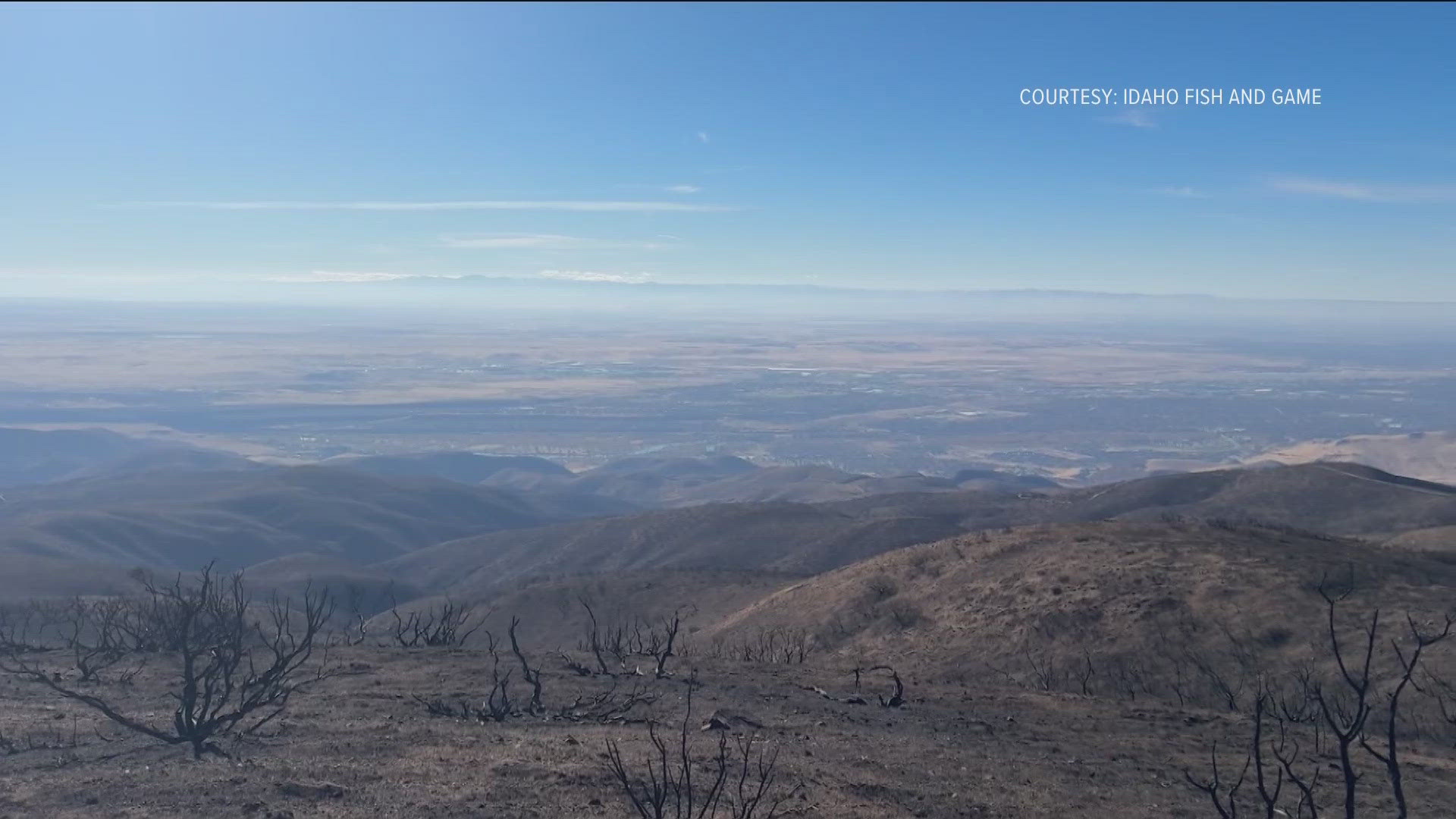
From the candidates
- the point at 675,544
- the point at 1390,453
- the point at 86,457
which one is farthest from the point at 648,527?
the point at 86,457

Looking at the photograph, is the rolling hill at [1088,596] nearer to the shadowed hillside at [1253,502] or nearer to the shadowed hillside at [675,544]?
the shadowed hillside at [1253,502]

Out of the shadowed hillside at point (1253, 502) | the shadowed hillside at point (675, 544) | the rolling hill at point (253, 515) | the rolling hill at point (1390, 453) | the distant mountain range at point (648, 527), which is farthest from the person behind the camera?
the rolling hill at point (1390, 453)

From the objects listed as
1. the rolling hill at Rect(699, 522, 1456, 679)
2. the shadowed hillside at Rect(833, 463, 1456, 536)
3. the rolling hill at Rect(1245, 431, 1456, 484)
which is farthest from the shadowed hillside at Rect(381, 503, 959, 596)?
the rolling hill at Rect(1245, 431, 1456, 484)

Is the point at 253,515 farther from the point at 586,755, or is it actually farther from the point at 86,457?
the point at 586,755

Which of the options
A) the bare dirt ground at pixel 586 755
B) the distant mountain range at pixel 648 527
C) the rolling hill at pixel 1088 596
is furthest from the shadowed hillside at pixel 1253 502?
the bare dirt ground at pixel 586 755

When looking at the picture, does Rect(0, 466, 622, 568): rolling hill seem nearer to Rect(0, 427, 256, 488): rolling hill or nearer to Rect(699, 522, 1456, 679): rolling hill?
Rect(0, 427, 256, 488): rolling hill

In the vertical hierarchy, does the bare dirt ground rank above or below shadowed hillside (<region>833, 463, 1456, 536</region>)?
above

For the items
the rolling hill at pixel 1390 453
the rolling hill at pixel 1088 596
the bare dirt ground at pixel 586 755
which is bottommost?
the rolling hill at pixel 1390 453

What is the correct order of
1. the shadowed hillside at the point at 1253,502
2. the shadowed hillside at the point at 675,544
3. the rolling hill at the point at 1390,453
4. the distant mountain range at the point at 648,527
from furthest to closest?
the rolling hill at the point at 1390,453 < the shadowed hillside at the point at 675,544 < the shadowed hillside at the point at 1253,502 < the distant mountain range at the point at 648,527
